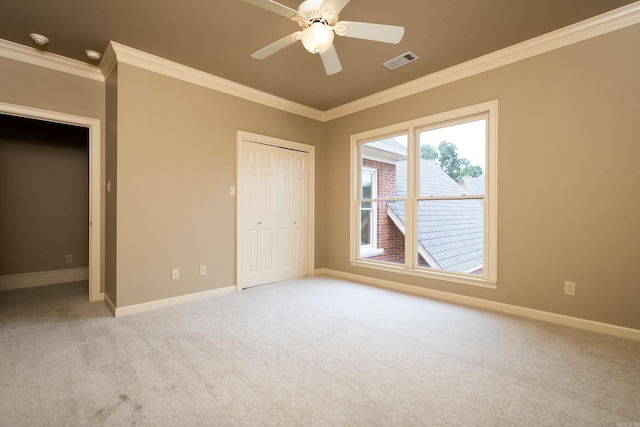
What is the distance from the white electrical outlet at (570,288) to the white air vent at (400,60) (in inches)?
108

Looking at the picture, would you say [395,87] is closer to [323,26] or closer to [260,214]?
[323,26]

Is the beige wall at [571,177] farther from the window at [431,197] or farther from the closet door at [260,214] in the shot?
the closet door at [260,214]

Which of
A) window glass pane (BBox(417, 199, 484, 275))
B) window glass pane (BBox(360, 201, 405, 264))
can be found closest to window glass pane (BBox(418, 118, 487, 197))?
window glass pane (BBox(417, 199, 484, 275))

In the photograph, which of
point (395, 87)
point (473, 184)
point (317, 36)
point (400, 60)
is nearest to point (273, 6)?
point (317, 36)

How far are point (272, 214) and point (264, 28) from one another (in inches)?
95.4

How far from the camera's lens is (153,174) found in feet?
10.6

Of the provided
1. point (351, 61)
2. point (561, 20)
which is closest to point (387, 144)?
point (351, 61)

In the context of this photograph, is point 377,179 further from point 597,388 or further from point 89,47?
point 89,47

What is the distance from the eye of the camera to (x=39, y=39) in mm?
2787

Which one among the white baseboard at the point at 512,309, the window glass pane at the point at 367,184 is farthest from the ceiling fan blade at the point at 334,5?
the white baseboard at the point at 512,309

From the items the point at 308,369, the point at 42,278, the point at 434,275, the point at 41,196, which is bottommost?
the point at 308,369

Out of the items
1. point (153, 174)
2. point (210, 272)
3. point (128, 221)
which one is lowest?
point (210, 272)

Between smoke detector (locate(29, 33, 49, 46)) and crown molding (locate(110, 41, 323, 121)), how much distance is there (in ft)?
1.86

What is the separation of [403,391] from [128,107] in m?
3.57
